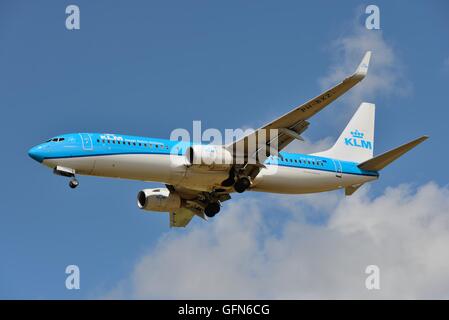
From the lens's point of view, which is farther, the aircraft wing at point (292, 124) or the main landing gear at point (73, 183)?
the main landing gear at point (73, 183)

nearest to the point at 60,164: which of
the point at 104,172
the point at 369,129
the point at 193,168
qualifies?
the point at 104,172

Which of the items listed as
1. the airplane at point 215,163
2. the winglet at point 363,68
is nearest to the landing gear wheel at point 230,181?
the airplane at point 215,163

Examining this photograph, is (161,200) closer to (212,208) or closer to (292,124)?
(212,208)

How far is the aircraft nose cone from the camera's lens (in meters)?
51.5

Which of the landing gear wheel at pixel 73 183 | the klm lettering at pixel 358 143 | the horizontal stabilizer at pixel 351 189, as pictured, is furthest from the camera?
the klm lettering at pixel 358 143

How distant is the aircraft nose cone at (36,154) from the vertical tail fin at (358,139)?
1947 centimetres

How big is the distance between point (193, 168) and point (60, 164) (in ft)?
25.7

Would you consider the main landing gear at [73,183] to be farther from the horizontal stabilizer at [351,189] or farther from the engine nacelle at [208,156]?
the horizontal stabilizer at [351,189]

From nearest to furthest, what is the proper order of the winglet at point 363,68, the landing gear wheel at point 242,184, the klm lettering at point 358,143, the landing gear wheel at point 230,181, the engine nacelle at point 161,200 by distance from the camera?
the winglet at point 363,68 → the landing gear wheel at point 230,181 → the landing gear wheel at point 242,184 → the engine nacelle at point 161,200 → the klm lettering at point 358,143

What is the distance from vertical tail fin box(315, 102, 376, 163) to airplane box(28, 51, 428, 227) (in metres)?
0.16

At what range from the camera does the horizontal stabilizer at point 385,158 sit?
175 feet

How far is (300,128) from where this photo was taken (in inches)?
2057

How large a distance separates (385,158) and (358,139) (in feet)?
21.0
